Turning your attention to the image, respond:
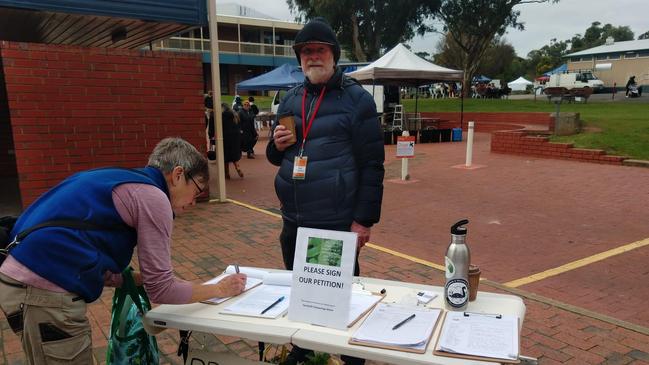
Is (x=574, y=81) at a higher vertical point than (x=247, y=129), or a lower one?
higher

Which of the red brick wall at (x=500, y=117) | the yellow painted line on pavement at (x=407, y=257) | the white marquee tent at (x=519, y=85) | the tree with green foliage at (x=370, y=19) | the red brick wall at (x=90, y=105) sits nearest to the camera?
the yellow painted line on pavement at (x=407, y=257)

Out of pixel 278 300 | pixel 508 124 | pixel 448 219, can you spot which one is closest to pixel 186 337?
pixel 278 300

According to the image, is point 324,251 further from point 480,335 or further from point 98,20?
point 98,20

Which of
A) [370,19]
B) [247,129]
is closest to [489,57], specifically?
[370,19]

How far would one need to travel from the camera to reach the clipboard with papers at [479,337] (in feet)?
5.35

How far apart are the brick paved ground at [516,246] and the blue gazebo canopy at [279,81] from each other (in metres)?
7.71

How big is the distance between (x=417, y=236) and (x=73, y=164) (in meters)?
4.44

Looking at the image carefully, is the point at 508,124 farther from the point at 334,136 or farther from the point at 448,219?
the point at 334,136

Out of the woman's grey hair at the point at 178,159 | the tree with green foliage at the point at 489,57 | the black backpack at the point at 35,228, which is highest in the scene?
the tree with green foliage at the point at 489,57

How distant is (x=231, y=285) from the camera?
2.21 meters

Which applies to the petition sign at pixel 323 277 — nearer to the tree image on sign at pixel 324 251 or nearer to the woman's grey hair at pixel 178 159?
the tree image on sign at pixel 324 251

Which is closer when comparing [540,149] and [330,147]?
[330,147]

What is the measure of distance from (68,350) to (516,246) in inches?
183

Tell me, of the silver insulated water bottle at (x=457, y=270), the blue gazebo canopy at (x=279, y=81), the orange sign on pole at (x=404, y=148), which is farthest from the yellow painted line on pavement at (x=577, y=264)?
the blue gazebo canopy at (x=279, y=81)
